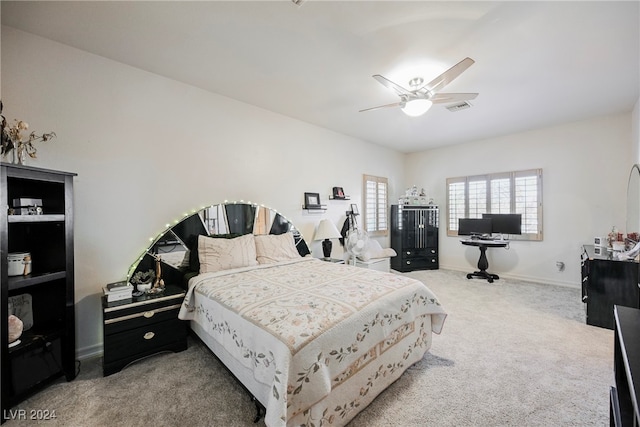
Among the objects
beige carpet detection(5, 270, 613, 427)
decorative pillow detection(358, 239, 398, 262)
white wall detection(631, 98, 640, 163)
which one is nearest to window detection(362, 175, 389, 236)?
decorative pillow detection(358, 239, 398, 262)

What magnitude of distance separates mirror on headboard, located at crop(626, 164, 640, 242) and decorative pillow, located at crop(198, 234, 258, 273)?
15.3 feet

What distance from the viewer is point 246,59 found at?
2.44m

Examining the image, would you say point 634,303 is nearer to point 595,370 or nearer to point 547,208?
point 595,370

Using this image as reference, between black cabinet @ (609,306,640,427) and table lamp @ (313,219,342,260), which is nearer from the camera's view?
black cabinet @ (609,306,640,427)

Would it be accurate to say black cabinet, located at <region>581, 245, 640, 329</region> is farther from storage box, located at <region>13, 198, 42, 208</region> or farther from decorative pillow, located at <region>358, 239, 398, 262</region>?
storage box, located at <region>13, 198, 42, 208</region>

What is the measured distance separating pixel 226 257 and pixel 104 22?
2.21m

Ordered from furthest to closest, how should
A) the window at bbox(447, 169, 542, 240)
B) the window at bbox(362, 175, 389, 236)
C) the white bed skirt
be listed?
the window at bbox(362, 175, 389, 236) < the window at bbox(447, 169, 542, 240) < the white bed skirt

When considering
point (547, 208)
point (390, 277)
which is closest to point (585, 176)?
point (547, 208)

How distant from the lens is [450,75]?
84.1 inches

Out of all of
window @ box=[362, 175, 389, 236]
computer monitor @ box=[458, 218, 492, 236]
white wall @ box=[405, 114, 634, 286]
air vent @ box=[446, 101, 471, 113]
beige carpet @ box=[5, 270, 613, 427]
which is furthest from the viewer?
window @ box=[362, 175, 389, 236]

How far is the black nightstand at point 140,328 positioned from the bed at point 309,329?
0.14 m

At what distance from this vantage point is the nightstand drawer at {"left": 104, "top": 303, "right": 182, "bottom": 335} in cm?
202

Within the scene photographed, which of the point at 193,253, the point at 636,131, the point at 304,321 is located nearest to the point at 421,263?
the point at 636,131

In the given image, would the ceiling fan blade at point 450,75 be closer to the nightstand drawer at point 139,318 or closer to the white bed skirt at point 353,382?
the white bed skirt at point 353,382
